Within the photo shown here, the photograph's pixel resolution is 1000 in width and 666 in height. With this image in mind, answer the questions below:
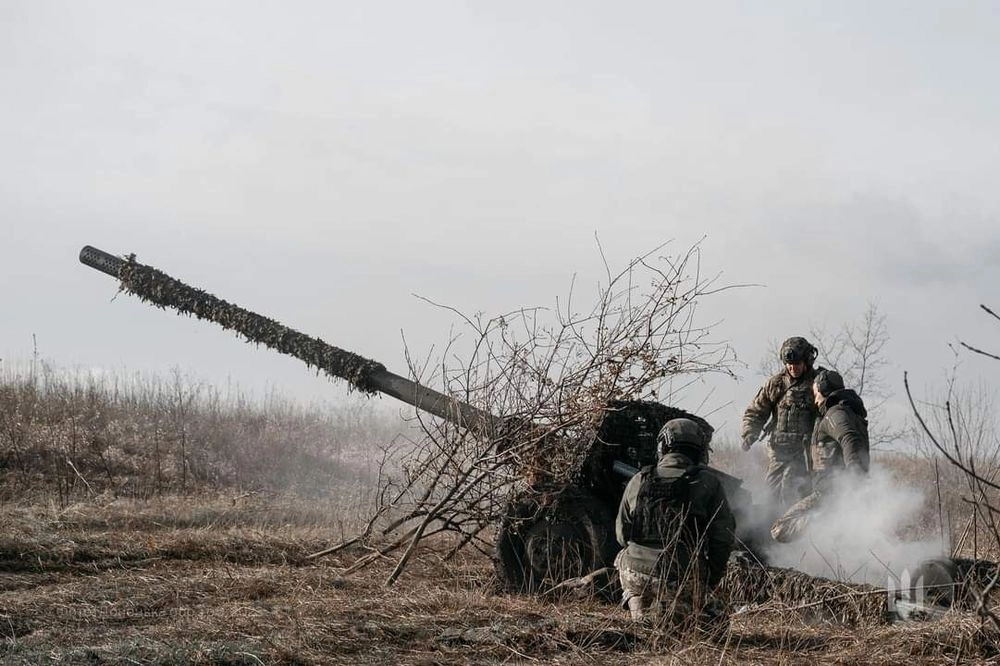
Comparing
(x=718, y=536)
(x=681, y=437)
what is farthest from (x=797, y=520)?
(x=681, y=437)

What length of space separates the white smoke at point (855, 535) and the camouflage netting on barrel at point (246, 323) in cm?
410

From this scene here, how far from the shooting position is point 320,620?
7.22 metres

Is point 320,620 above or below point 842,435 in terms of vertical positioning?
below

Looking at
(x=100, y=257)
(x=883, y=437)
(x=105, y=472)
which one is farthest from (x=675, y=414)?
(x=883, y=437)

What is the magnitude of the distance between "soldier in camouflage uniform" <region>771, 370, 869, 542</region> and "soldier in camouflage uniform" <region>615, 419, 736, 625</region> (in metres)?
2.02

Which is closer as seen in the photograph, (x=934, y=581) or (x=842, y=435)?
(x=934, y=581)

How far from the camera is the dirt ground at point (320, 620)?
6.54 meters

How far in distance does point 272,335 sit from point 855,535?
5.63 metres

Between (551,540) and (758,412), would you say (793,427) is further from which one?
(551,540)

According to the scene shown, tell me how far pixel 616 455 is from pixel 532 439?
68 cm

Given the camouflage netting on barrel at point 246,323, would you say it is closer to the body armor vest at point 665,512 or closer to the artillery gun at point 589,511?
the artillery gun at point 589,511

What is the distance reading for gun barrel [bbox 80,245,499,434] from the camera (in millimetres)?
10227

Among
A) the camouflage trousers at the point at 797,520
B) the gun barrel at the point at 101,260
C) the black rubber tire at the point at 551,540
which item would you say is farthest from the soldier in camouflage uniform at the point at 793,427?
the gun barrel at the point at 101,260

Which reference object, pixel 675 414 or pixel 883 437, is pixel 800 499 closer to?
pixel 675 414
